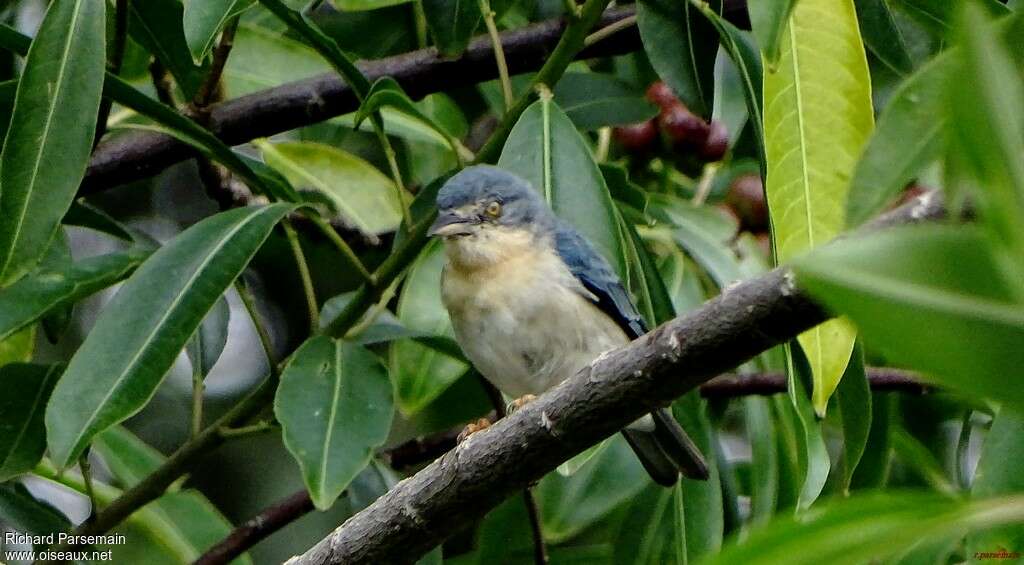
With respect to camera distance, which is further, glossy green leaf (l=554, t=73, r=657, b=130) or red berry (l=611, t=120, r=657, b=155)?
red berry (l=611, t=120, r=657, b=155)

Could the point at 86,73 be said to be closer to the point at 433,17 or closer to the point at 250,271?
the point at 433,17

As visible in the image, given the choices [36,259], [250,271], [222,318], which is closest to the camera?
[36,259]

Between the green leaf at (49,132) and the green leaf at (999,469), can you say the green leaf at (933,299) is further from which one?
the green leaf at (49,132)

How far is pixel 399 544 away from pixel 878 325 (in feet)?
5.90

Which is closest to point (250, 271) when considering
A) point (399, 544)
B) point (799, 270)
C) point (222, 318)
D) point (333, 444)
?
point (222, 318)

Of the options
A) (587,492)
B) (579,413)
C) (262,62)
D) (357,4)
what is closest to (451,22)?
(357,4)

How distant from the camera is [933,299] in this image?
1113mm

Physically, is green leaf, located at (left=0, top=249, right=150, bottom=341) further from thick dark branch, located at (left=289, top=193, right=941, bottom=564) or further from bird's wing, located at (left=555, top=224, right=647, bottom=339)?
bird's wing, located at (left=555, top=224, right=647, bottom=339)

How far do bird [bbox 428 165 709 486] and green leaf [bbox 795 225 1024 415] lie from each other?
264 centimetres

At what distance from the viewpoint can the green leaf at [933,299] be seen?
3.66ft

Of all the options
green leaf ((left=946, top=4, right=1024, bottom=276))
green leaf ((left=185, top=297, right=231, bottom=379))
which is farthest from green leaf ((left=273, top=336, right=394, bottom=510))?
green leaf ((left=946, top=4, right=1024, bottom=276))

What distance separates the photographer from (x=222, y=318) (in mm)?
4387

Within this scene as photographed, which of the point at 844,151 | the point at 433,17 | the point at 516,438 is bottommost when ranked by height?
the point at 516,438

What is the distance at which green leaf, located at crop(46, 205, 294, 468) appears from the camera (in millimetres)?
3053
